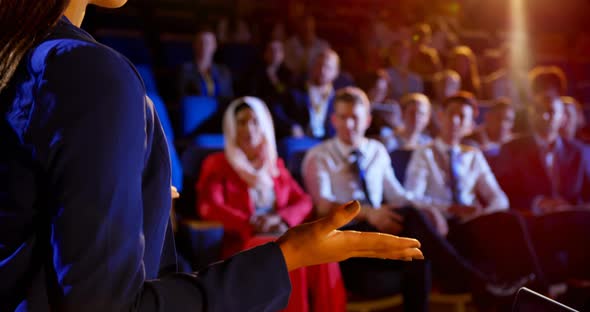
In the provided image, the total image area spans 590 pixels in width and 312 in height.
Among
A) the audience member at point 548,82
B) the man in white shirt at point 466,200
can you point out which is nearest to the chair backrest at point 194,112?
the man in white shirt at point 466,200

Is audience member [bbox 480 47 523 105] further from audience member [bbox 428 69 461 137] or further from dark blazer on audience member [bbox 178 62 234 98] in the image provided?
dark blazer on audience member [bbox 178 62 234 98]

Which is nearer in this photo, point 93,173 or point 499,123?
point 93,173

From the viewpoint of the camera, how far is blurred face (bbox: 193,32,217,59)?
137 inches

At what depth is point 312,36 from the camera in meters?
4.29

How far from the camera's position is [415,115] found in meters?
2.85

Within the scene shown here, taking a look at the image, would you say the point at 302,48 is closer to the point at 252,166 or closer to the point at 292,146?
the point at 292,146

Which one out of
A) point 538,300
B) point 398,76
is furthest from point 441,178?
point 538,300

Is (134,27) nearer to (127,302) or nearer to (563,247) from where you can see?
(563,247)

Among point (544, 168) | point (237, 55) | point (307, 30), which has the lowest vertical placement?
point (544, 168)

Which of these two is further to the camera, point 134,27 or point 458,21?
point 458,21

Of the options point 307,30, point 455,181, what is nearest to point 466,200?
point 455,181

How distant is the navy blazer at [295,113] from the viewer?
3264 millimetres

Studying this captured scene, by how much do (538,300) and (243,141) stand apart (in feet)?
5.83

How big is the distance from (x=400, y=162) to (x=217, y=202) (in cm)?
85
